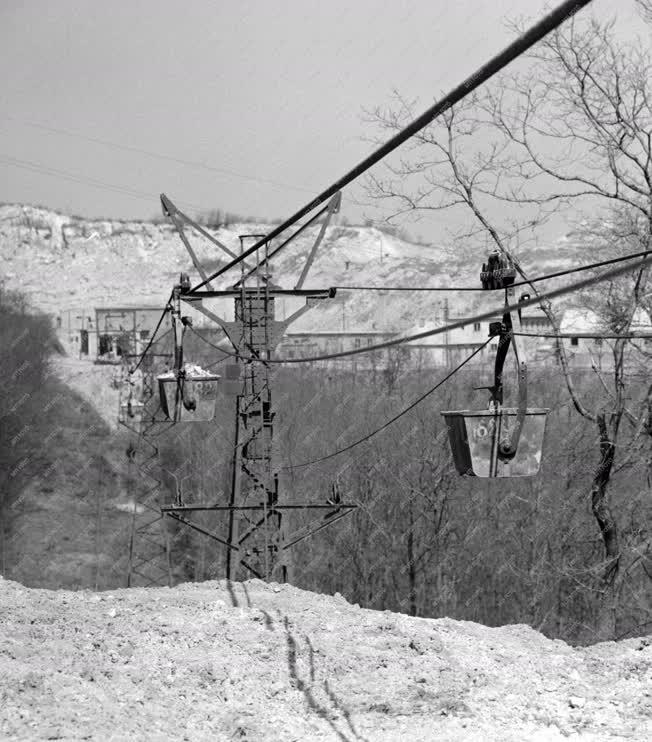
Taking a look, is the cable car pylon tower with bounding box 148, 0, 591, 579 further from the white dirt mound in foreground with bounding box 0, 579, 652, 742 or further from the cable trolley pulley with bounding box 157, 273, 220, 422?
the white dirt mound in foreground with bounding box 0, 579, 652, 742

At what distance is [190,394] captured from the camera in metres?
12.3

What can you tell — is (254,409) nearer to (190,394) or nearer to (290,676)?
(190,394)

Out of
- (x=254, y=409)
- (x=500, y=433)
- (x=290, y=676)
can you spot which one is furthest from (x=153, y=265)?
(x=500, y=433)

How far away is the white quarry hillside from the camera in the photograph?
131 meters

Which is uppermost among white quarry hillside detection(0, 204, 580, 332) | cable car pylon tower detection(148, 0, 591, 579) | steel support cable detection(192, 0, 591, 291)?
white quarry hillside detection(0, 204, 580, 332)

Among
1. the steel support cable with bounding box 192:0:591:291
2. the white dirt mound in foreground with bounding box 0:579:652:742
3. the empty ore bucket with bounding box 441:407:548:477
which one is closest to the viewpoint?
the steel support cable with bounding box 192:0:591:291

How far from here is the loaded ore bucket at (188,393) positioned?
12.3 metres

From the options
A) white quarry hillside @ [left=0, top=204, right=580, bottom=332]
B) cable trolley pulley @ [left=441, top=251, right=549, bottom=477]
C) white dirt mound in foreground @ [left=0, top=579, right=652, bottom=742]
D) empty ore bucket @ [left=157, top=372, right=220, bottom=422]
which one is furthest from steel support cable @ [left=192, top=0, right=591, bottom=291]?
white quarry hillside @ [left=0, top=204, right=580, bottom=332]

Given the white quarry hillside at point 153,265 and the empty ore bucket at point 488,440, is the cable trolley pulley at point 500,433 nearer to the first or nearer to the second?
the empty ore bucket at point 488,440

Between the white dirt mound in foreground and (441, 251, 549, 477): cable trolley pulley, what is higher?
(441, 251, 549, 477): cable trolley pulley

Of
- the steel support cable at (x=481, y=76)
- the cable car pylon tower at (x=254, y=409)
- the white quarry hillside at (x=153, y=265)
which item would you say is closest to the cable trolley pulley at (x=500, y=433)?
the steel support cable at (x=481, y=76)

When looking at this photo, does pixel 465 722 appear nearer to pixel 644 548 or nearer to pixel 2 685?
pixel 2 685

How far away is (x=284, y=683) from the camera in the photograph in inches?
299

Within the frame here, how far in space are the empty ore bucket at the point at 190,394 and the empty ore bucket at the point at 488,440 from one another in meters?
6.29
